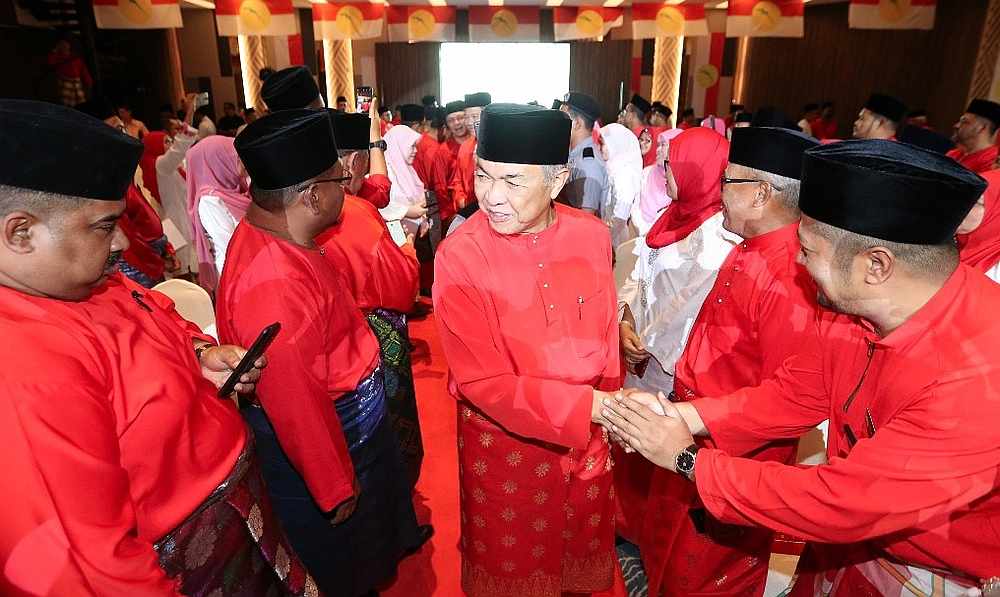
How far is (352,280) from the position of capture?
2.35 metres

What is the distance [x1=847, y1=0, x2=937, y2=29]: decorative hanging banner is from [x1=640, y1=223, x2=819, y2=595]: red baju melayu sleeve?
832 centimetres

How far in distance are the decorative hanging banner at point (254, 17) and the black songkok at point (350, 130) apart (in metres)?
8.05

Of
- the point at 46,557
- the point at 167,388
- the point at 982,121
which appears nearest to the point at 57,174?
the point at 167,388

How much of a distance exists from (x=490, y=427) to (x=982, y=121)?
5.84m

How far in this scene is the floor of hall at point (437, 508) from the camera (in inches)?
93.7

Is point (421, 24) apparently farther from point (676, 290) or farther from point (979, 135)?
point (676, 290)

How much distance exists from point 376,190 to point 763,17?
875cm

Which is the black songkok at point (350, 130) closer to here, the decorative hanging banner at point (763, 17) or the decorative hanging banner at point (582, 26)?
the decorative hanging banner at point (763, 17)

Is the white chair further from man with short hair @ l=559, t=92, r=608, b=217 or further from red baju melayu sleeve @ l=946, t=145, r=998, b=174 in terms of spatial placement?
red baju melayu sleeve @ l=946, t=145, r=998, b=174

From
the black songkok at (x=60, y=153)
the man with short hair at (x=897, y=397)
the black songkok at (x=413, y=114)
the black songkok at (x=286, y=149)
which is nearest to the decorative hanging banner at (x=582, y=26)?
the black songkok at (x=413, y=114)

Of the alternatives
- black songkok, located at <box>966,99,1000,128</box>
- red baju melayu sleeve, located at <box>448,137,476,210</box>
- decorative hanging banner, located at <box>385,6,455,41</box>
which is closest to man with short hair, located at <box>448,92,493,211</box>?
red baju melayu sleeve, located at <box>448,137,476,210</box>

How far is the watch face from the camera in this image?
145cm

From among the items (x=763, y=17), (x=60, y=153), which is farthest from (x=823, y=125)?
(x=60, y=153)

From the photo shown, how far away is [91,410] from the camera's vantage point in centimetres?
90
